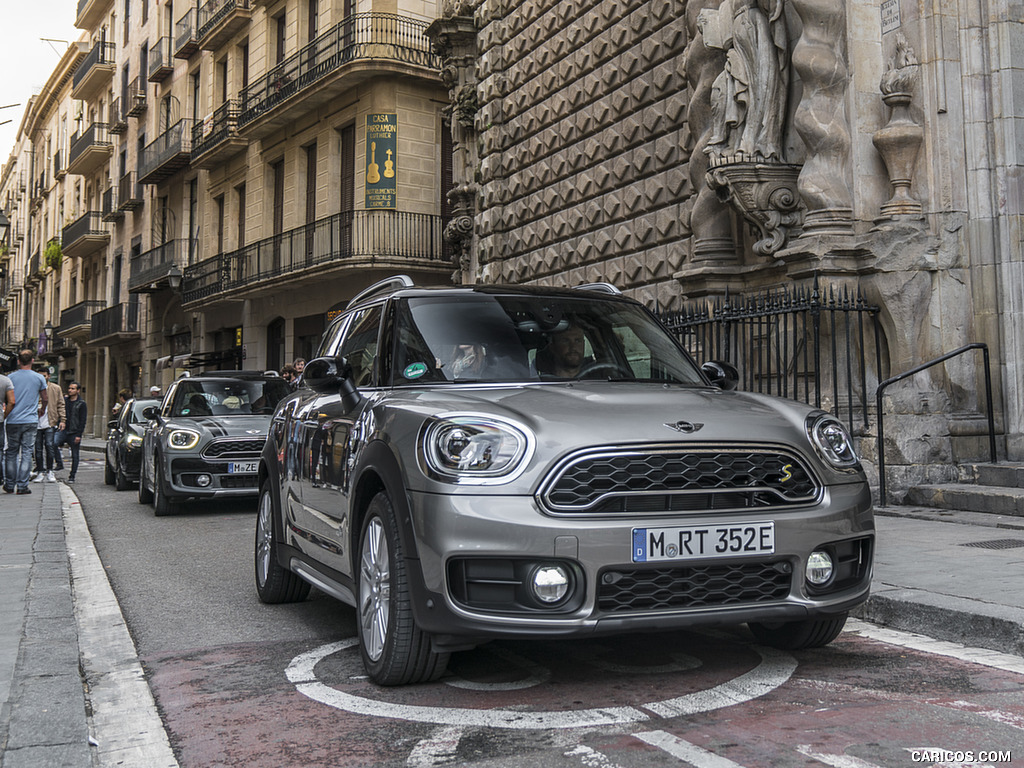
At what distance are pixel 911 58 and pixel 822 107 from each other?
3.00 ft

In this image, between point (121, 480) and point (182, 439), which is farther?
point (121, 480)

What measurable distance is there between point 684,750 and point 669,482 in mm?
977

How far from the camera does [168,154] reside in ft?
120

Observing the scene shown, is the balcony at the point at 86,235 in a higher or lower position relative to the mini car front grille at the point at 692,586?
higher

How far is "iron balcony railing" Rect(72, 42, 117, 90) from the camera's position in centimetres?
4669

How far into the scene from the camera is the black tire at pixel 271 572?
20.6 ft

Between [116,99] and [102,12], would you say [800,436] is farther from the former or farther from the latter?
A: [102,12]

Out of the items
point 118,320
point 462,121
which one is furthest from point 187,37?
point 462,121

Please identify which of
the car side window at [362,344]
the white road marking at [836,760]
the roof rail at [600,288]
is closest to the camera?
the white road marking at [836,760]

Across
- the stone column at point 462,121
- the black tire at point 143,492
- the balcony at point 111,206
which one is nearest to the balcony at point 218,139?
the balcony at point 111,206

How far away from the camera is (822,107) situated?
10.9 m

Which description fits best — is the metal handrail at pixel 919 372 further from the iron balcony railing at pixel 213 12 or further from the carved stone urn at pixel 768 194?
the iron balcony railing at pixel 213 12

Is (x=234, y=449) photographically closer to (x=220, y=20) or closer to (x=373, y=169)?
(x=373, y=169)

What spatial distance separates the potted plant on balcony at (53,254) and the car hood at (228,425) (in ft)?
150
